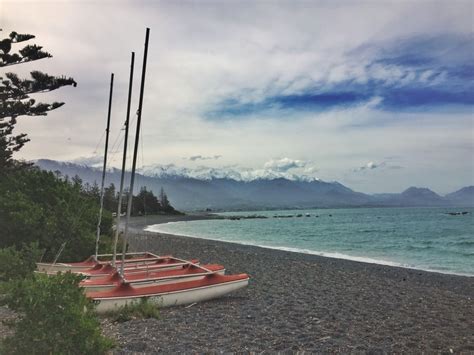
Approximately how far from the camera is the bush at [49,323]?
5746mm

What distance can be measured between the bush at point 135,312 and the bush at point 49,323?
3251mm

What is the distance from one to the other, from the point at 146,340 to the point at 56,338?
222cm

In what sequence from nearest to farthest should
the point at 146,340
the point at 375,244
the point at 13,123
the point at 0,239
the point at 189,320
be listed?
the point at 146,340 → the point at 189,320 → the point at 0,239 → the point at 13,123 → the point at 375,244

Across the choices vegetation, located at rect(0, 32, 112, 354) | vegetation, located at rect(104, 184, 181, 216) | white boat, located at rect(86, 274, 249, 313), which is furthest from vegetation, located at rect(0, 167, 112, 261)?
vegetation, located at rect(104, 184, 181, 216)

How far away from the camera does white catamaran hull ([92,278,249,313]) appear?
9.65m

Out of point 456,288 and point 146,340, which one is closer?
point 146,340

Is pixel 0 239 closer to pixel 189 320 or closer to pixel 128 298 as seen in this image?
pixel 128 298

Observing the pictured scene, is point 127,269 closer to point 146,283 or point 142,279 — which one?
Result: point 142,279

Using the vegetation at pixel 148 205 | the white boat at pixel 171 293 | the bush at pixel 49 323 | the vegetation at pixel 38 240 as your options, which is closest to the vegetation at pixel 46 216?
the vegetation at pixel 38 240

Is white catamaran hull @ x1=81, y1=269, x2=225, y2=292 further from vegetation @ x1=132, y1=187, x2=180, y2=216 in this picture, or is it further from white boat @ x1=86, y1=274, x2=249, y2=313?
vegetation @ x1=132, y1=187, x2=180, y2=216

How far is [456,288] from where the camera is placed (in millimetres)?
16406

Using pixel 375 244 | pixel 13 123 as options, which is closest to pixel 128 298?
pixel 13 123

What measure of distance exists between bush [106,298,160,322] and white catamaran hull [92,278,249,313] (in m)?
0.12

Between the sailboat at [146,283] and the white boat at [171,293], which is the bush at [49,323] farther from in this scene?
the sailboat at [146,283]
